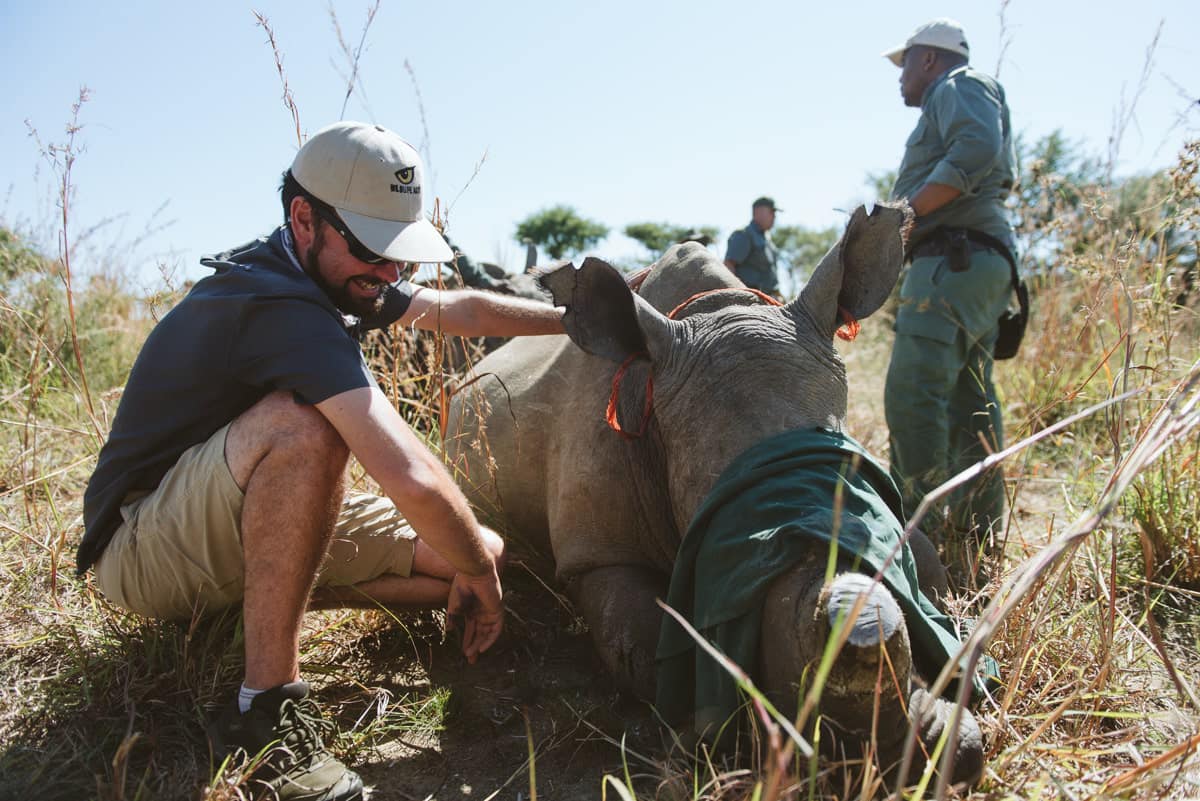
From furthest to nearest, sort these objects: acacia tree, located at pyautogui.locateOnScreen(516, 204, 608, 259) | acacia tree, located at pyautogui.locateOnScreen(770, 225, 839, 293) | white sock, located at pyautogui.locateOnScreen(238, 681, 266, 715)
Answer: acacia tree, located at pyautogui.locateOnScreen(516, 204, 608, 259)
acacia tree, located at pyautogui.locateOnScreen(770, 225, 839, 293)
white sock, located at pyautogui.locateOnScreen(238, 681, 266, 715)

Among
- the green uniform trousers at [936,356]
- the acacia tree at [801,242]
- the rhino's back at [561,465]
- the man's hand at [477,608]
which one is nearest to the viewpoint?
the man's hand at [477,608]

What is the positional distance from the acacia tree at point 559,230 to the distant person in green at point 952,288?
27.8 m

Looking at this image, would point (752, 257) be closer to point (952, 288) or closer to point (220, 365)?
point (952, 288)

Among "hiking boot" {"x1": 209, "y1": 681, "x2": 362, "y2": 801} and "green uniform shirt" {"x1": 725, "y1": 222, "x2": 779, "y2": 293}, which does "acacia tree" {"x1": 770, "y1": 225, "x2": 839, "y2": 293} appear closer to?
"green uniform shirt" {"x1": 725, "y1": 222, "x2": 779, "y2": 293}

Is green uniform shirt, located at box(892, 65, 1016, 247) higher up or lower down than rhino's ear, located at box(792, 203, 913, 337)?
higher up

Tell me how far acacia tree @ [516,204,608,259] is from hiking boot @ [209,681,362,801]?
3035 centimetres

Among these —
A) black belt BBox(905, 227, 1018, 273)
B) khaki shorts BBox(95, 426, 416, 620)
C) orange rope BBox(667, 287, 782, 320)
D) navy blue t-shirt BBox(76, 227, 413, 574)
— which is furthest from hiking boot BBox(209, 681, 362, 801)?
black belt BBox(905, 227, 1018, 273)

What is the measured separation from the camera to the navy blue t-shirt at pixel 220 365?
2.62 meters

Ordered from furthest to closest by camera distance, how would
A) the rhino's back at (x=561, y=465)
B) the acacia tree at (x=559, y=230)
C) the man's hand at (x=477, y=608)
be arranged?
the acacia tree at (x=559, y=230), the rhino's back at (x=561, y=465), the man's hand at (x=477, y=608)

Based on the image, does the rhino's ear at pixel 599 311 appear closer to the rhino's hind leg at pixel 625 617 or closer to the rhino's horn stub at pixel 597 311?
the rhino's horn stub at pixel 597 311

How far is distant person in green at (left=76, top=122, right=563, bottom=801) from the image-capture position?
2.55m

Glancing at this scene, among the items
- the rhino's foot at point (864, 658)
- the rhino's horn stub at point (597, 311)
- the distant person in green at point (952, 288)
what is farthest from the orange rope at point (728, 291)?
the distant person in green at point (952, 288)

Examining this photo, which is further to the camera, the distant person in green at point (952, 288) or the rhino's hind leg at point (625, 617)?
the distant person in green at point (952, 288)

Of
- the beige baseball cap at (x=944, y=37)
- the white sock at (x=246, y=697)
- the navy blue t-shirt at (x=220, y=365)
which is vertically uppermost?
the beige baseball cap at (x=944, y=37)
